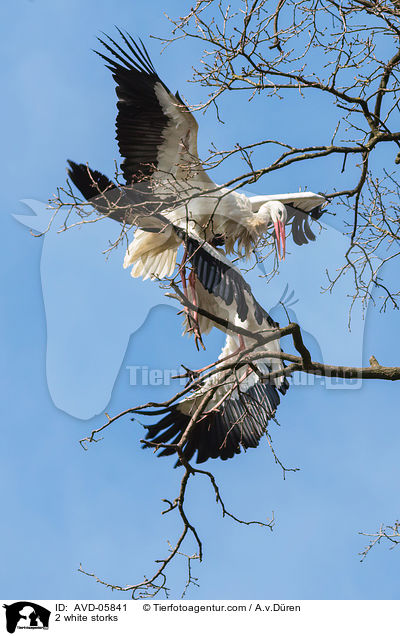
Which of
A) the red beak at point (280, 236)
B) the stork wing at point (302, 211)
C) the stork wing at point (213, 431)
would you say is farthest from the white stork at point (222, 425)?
the stork wing at point (302, 211)

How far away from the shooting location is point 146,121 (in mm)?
Result: 7973

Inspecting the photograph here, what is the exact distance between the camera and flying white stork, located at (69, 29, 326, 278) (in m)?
7.74

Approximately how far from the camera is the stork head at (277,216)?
7995 millimetres

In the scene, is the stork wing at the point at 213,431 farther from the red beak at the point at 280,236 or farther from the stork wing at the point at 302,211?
the stork wing at the point at 302,211

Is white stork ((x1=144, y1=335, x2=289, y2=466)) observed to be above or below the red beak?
below

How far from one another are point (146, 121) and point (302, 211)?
238 cm

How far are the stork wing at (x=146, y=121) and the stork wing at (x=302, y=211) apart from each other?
148cm

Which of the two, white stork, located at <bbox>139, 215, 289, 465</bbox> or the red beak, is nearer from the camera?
white stork, located at <bbox>139, 215, 289, 465</bbox>

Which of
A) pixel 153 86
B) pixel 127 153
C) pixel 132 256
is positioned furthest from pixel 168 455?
pixel 153 86

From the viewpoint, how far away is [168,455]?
7.43 m
